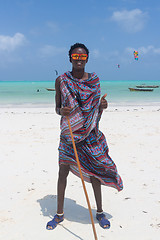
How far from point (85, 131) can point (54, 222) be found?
107 cm

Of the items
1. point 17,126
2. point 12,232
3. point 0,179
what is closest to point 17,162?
point 0,179

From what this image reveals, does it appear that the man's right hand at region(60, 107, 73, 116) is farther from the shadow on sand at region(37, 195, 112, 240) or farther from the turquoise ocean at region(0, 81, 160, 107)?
the turquoise ocean at region(0, 81, 160, 107)

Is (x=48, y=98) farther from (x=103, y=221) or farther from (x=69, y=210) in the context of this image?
(x=103, y=221)

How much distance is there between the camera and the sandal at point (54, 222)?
2.74 m

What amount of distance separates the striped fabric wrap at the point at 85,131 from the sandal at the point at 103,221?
15.5 inches

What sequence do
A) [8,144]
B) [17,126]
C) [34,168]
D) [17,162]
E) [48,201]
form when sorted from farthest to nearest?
[17,126] < [8,144] < [17,162] < [34,168] < [48,201]

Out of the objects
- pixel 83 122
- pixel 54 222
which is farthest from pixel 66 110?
pixel 54 222

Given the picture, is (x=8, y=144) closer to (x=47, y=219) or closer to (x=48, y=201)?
(x=48, y=201)

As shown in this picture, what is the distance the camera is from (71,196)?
3529 mm

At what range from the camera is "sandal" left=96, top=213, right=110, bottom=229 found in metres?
2.76

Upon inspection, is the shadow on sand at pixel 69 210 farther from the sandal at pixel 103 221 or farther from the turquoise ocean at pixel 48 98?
the turquoise ocean at pixel 48 98

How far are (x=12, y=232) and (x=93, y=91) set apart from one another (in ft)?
5.53

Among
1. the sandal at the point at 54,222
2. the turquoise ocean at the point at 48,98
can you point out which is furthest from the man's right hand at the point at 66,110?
the turquoise ocean at the point at 48,98

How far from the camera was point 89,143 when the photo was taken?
104 inches
